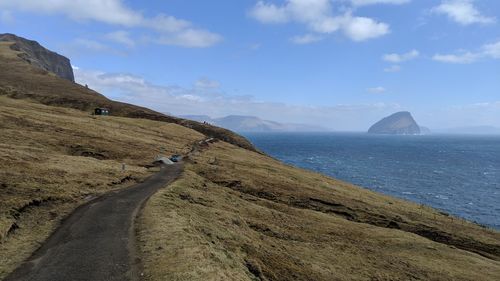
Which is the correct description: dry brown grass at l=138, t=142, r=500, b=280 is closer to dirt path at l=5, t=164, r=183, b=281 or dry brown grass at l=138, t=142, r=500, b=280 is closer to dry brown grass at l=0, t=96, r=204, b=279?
dirt path at l=5, t=164, r=183, b=281

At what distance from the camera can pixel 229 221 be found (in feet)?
105

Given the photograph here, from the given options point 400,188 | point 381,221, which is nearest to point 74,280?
point 381,221

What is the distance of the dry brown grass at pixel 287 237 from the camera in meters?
22.8

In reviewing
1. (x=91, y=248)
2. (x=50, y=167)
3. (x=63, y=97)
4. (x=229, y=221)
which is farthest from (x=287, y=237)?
(x=63, y=97)

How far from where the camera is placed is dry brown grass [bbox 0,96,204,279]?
25488mm

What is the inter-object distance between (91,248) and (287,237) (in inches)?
637

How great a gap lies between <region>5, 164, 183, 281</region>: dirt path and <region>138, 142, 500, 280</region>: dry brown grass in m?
1.11

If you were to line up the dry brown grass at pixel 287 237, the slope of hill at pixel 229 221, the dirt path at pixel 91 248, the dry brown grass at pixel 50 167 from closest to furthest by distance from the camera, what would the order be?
the dirt path at pixel 91 248 < the dry brown grass at pixel 287 237 < the slope of hill at pixel 229 221 < the dry brown grass at pixel 50 167

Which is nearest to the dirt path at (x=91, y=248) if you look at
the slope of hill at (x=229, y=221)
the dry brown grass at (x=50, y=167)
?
the slope of hill at (x=229, y=221)

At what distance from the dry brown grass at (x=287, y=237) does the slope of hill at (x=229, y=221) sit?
4.6 inches

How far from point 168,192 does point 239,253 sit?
1236cm

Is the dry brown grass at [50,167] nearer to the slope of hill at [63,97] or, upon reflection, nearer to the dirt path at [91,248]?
the dirt path at [91,248]

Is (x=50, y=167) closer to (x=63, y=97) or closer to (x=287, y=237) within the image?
(x=287, y=237)

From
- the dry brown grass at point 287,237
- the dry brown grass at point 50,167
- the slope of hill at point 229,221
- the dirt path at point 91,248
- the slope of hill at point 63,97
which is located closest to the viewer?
the dirt path at point 91,248
